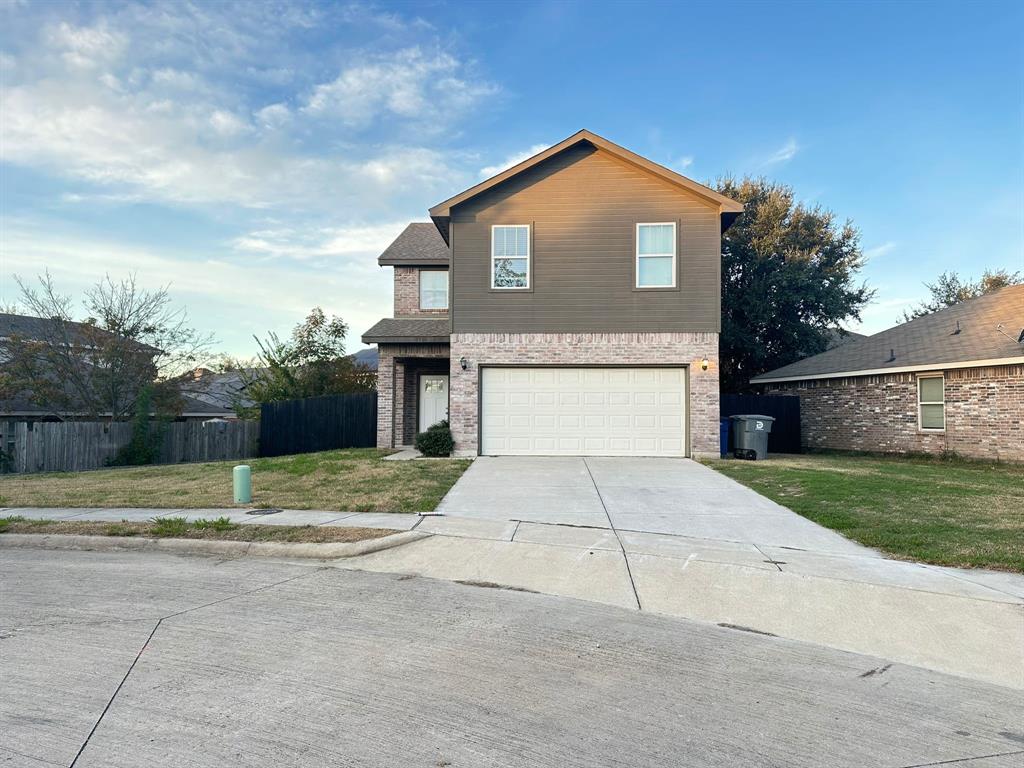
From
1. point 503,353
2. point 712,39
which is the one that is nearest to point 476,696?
point 503,353

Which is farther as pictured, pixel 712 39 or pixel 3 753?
pixel 712 39

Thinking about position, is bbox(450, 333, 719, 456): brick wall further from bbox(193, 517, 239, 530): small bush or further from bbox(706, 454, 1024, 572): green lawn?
bbox(193, 517, 239, 530): small bush

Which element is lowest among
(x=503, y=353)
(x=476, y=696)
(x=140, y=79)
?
(x=476, y=696)

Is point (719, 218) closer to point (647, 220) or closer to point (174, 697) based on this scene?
point (647, 220)

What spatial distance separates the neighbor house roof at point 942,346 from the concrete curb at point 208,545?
610 inches

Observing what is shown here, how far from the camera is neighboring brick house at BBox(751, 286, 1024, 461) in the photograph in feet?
53.0

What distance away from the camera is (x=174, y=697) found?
3928 millimetres

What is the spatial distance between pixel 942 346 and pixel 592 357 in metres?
10.1

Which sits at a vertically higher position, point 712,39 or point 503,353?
Result: point 712,39

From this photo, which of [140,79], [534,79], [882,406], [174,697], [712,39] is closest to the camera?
[174,697]

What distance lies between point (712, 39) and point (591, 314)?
6736 mm

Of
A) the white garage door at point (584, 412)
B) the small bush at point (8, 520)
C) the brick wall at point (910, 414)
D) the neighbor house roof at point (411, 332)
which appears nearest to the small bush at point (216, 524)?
the small bush at point (8, 520)

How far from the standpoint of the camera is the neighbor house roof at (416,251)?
19.9 metres

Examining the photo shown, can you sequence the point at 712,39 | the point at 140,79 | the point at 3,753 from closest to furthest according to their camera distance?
the point at 3,753 < the point at 140,79 < the point at 712,39
